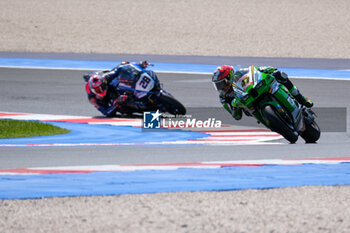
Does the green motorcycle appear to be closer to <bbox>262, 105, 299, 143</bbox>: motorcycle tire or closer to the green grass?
<bbox>262, 105, 299, 143</bbox>: motorcycle tire

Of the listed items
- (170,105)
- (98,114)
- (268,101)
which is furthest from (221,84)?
(98,114)

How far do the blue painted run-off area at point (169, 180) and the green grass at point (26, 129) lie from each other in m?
3.48

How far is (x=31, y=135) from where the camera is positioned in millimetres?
10555

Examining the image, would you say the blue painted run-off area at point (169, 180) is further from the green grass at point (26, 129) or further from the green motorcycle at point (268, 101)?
the green grass at point (26, 129)

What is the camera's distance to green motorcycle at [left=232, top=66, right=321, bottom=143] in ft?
30.7

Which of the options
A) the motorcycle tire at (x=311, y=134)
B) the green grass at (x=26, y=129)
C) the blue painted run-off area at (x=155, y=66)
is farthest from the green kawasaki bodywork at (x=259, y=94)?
the blue painted run-off area at (x=155, y=66)

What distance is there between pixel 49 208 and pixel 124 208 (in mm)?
660

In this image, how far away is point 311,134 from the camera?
999cm

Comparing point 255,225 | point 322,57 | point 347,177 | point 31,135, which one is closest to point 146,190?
point 255,225

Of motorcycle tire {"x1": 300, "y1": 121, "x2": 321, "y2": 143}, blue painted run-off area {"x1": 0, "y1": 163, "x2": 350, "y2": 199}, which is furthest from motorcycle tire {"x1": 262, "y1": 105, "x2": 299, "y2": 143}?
blue painted run-off area {"x1": 0, "y1": 163, "x2": 350, "y2": 199}

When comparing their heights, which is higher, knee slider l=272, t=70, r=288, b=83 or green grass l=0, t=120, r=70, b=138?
knee slider l=272, t=70, r=288, b=83

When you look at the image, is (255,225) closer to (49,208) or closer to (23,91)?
(49,208)

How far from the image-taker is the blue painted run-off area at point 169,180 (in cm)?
672

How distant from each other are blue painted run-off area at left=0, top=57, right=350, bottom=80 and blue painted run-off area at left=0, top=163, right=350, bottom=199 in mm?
12604
